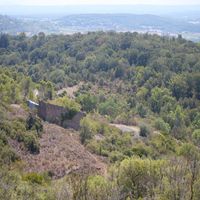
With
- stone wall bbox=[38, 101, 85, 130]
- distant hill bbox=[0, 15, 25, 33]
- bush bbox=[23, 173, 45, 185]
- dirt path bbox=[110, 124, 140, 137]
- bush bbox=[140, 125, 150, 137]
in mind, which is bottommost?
distant hill bbox=[0, 15, 25, 33]

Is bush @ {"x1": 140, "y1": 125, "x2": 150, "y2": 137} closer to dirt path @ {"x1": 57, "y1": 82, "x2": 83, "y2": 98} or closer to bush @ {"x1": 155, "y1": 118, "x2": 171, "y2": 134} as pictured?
bush @ {"x1": 155, "y1": 118, "x2": 171, "y2": 134}

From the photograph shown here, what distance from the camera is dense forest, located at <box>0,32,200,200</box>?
17266 mm

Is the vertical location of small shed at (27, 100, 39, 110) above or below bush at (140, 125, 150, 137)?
above

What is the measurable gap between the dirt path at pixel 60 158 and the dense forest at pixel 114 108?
2.16 ft

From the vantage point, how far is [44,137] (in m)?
29.1

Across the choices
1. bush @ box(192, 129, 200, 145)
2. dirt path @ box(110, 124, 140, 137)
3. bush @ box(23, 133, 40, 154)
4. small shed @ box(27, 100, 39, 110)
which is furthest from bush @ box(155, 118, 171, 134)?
bush @ box(23, 133, 40, 154)

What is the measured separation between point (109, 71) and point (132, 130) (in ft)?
96.2

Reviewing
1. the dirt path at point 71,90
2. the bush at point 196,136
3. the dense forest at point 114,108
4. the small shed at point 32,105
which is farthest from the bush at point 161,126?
the dirt path at point 71,90

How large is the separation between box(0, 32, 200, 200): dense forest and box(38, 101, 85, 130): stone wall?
42.0 inches

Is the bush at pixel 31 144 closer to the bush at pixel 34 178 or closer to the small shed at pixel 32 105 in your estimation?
the bush at pixel 34 178

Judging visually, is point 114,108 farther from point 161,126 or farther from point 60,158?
point 60,158

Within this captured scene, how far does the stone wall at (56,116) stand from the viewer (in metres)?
35.6

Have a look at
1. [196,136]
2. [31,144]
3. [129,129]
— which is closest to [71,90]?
[129,129]

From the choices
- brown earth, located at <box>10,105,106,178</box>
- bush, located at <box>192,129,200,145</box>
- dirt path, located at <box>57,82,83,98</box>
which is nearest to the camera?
brown earth, located at <box>10,105,106,178</box>
